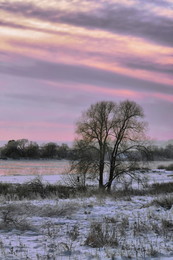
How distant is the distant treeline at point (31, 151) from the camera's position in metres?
109

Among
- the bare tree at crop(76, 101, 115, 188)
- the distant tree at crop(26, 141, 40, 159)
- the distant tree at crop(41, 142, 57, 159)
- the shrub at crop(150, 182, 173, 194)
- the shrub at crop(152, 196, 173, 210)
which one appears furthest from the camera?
the distant tree at crop(41, 142, 57, 159)

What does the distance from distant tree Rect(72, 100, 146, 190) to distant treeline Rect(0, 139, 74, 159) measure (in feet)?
224

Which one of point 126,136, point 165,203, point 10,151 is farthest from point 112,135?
point 10,151

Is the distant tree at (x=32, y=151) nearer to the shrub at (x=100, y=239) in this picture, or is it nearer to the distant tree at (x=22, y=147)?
the distant tree at (x=22, y=147)

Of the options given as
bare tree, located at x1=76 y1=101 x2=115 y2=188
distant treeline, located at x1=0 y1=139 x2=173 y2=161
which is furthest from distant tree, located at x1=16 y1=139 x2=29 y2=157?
bare tree, located at x1=76 y1=101 x2=115 y2=188

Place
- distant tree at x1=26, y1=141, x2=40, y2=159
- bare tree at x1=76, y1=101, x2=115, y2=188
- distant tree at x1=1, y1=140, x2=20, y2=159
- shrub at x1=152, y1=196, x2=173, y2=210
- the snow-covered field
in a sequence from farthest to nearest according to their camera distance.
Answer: distant tree at x1=26, y1=141, x2=40, y2=159 < distant tree at x1=1, y1=140, x2=20, y2=159 < bare tree at x1=76, y1=101, x2=115, y2=188 < shrub at x1=152, y1=196, x2=173, y2=210 < the snow-covered field

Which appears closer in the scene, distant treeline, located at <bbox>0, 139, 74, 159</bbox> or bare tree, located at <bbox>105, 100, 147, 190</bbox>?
bare tree, located at <bbox>105, 100, 147, 190</bbox>

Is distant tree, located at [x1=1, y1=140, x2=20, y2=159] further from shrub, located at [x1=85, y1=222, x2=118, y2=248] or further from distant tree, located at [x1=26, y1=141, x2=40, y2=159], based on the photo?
shrub, located at [x1=85, y1=222, x2=118, y2=248]

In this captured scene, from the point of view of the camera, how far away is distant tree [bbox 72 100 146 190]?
3553 centimetres

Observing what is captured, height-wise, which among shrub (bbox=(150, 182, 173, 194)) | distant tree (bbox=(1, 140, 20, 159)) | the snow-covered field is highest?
distant tree (bbox=(1, 140, 20, 159))

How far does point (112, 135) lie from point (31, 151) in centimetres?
7998

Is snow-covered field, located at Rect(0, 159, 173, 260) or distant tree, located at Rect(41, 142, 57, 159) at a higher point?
distant tree, located at Rect(41, 142, 57, 159)

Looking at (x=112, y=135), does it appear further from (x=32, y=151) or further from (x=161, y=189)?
(x=32, y=151)

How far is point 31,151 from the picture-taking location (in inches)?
4456
